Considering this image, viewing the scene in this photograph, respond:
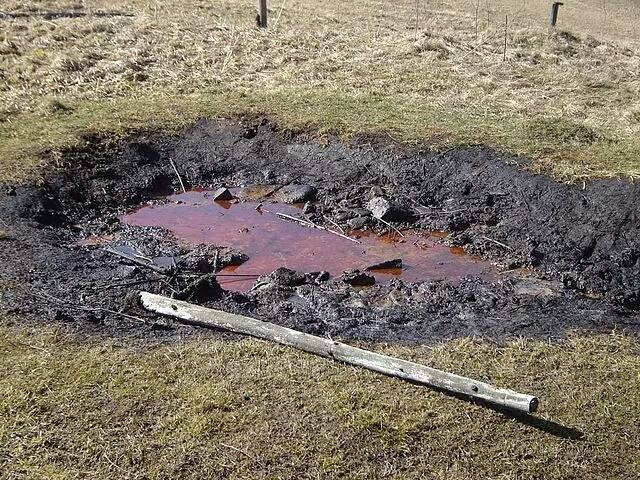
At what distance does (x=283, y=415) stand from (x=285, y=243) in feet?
13.4

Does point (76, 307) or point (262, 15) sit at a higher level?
point (262, 15)

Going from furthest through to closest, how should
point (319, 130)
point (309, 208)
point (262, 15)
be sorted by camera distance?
point (262, 15) < point (319, 130) < point (309, 208)

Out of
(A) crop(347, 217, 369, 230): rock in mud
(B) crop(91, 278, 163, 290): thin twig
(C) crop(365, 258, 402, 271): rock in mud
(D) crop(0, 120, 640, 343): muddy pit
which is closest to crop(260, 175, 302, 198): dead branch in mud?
(D) crop(0, 120, 640, 343): muddy pit

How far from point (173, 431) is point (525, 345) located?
11.0 ft

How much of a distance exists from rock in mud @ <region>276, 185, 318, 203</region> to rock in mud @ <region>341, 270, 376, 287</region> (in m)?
2.31

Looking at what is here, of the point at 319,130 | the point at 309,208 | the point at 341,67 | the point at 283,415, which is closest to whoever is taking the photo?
the point at 283,415

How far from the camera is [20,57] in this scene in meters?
14.9

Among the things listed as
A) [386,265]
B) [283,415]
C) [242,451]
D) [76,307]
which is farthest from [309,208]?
[242,451]

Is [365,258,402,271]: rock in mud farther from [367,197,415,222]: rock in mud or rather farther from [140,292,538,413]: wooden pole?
[140,292,538,413]: wooden pole

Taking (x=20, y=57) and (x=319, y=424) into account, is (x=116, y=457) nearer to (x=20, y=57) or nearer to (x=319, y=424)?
(x=319, y=424)

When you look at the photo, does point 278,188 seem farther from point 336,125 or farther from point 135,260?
point 135,260

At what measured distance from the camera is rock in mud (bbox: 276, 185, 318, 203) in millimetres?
10547

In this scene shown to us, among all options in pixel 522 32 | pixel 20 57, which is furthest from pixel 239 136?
pixel 522 32

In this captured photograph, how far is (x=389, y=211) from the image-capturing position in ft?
32.3
